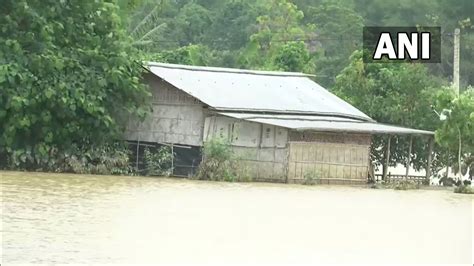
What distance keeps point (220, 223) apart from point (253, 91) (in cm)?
1086

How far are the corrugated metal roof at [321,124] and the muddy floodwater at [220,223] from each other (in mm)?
1377

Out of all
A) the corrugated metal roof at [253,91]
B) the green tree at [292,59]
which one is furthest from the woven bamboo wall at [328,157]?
the green tree at [292,59]

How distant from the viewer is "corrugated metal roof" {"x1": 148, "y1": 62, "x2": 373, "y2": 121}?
904 inches

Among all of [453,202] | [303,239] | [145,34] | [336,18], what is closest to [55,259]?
[303,239]

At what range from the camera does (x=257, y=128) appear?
22.2m

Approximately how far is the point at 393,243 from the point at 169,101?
11.5 meters

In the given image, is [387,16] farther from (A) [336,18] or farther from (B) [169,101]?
(B) [169,101]

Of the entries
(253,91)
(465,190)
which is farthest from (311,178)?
(253,91)

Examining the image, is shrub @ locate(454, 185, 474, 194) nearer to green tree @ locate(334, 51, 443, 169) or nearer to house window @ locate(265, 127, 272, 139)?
green tree @ locate(334, 51, 443, 169)

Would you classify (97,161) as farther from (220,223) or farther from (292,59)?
(292,59)

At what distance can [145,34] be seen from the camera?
27.4m

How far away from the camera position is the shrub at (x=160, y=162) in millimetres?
22562

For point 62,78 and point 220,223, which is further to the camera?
point 62,78

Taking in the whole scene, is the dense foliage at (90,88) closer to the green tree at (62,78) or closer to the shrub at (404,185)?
the green tree at (62,78)
